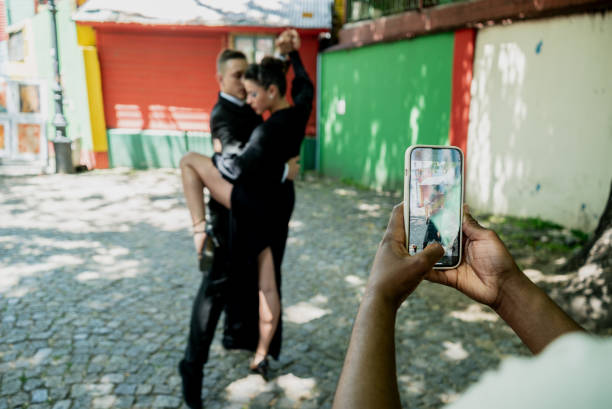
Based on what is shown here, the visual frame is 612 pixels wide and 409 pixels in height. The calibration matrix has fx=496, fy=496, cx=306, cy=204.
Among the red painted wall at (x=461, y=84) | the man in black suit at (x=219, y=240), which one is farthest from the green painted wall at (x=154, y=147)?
the man in black suit at (x=219, y=240)

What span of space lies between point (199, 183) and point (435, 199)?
5.90ft

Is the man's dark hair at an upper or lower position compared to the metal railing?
lower

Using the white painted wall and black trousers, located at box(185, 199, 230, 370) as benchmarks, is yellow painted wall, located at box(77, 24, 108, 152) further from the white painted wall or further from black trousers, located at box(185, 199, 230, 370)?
black trousers, located at box(185, 199, 230, 370)

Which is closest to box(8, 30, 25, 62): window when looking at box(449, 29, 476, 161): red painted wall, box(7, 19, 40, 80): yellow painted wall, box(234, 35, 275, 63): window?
box(7, 19, 40, 80): yellow painted wall

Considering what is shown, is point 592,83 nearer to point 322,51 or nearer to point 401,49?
point 401,49

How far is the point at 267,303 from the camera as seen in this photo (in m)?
3.38

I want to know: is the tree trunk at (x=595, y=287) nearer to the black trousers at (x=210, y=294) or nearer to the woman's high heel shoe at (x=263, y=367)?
the woman's high heel shoe at (x=263, y=367)

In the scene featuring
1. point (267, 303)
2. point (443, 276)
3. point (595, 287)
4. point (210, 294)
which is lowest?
point (595, 287)

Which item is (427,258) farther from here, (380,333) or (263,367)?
(263,367)

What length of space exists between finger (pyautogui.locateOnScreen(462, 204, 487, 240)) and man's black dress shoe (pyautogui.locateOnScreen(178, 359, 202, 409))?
7.52 ft

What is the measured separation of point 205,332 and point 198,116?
36.7 ft

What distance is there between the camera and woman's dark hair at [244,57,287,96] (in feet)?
10.2

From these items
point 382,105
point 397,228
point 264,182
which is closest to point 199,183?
point 264,182

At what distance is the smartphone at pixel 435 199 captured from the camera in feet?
4.50
